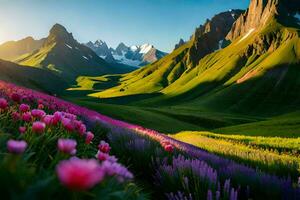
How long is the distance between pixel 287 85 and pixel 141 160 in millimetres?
169848

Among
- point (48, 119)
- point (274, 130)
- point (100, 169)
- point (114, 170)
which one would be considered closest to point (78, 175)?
point (100, 169)

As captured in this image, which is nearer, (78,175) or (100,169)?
(78,175)

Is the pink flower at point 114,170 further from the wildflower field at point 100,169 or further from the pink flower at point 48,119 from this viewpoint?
the pink flower at point 48,119

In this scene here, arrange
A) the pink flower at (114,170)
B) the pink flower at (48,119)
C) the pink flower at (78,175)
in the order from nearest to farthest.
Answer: the pink flower at (78,175)
the pink flower at (114,170)
the pink flower at (48,119)

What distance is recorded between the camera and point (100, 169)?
250 centimetres

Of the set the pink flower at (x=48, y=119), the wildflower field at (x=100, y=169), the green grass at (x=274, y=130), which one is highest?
the green grass at (x=274, y=130)

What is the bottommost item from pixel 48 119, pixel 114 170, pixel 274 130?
pixel 114 170

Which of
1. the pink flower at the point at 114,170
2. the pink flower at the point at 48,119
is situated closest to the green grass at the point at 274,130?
the pink flower at the point at 48,119

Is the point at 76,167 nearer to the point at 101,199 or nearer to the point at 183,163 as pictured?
the point at 101,199

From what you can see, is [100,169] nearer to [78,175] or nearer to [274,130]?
[78,175]

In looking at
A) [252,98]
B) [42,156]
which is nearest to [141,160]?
[42,156]

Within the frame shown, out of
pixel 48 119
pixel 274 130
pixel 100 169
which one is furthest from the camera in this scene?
pixel 274 130

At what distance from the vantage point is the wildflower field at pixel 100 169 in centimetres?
221

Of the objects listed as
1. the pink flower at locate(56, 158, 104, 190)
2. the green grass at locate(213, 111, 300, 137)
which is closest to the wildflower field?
→ the pink flower at locate(56, 158, 104, 190)
